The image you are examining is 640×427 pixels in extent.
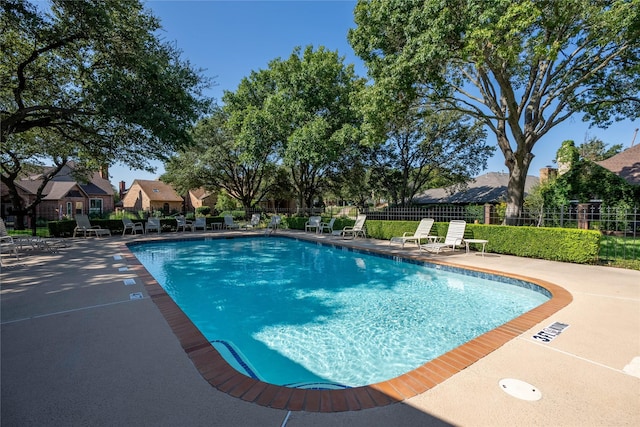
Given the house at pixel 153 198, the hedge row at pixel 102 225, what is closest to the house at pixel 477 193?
the hedge row at pixel 102 225

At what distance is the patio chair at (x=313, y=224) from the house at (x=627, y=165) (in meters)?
18.4

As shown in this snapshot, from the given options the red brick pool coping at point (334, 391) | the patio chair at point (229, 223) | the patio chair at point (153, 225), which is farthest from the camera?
the patio chair at point (229, 223)

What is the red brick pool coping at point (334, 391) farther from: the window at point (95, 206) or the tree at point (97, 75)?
the window at point (95, 206)

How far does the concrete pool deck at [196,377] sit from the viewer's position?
2.06m

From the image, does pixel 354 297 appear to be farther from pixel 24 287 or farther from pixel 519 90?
pixel 519 90

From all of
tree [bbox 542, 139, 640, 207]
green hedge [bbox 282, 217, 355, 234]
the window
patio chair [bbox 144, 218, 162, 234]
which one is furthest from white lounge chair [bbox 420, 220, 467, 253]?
the window

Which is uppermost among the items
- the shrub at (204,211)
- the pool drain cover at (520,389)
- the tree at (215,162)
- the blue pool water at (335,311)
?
the tree at (215,162)

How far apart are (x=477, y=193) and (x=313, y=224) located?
15.9 metres

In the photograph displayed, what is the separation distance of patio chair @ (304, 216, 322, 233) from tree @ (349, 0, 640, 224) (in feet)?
27.9

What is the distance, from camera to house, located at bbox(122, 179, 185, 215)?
38812 millimetres

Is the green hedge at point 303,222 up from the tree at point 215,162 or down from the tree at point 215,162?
down

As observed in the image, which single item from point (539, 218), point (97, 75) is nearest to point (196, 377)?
point (97, 75)

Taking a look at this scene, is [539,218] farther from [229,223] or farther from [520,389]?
[229,223]

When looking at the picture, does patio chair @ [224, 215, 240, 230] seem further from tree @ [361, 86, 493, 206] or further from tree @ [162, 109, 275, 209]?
tree @ [361, 86, 493, 206]
